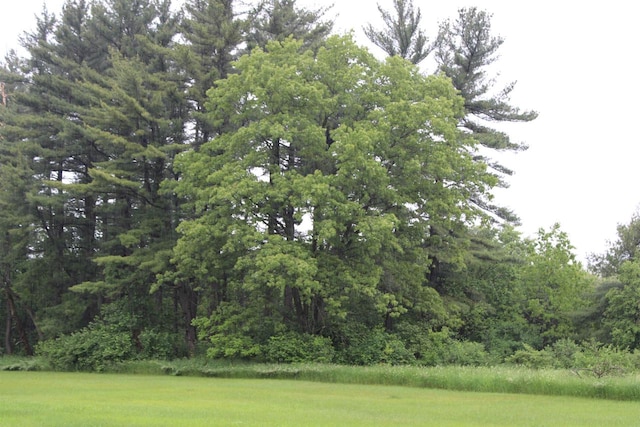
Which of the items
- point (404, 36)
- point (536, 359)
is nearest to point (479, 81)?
point (404, 36)

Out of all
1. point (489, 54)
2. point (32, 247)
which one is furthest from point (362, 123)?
point (32, 247)

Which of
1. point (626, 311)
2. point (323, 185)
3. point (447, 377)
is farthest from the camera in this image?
point (626, 311)

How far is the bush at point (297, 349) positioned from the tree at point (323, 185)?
94 centimetres

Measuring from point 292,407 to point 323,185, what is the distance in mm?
13124

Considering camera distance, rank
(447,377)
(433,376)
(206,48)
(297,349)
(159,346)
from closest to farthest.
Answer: (447,377) < (433,376) < (297,349) < (159,346) < (206,48)

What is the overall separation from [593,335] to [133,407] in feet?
85.1

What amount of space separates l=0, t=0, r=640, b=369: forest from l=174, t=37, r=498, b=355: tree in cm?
11

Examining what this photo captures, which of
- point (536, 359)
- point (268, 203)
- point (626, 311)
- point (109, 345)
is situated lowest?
point (536, 359)

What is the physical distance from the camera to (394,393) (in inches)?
716

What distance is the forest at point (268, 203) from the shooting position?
91.6 feet

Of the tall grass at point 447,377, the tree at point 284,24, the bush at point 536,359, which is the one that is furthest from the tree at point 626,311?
the tree at point 284,24

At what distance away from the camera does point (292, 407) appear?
1422 centimetres

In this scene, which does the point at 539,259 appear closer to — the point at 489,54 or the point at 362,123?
the point at 489,54

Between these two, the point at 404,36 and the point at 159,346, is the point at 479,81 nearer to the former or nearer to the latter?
the point at 404,36
